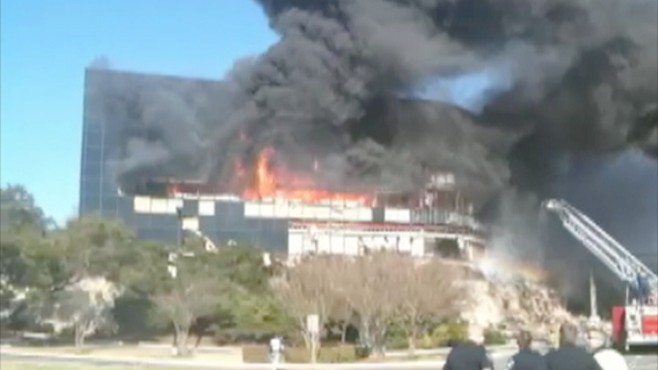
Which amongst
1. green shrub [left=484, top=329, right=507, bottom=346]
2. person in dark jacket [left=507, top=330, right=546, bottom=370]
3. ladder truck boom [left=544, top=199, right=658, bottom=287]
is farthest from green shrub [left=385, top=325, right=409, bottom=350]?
person in dark jacket [left=507, top=330, right=546, bottom=370]

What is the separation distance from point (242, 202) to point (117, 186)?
1261cm

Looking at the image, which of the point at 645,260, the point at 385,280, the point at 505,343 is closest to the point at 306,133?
the point at 385,280

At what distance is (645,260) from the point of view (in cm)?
7819

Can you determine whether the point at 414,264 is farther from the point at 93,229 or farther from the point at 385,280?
the point at 93,229

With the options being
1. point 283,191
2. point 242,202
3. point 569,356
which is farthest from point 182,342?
point 569,356

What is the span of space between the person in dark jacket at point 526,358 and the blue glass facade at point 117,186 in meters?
76.1

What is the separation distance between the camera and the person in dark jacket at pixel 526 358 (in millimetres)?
8916

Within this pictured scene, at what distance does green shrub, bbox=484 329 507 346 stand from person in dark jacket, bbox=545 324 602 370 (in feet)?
172

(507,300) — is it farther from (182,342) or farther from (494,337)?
(182,342)

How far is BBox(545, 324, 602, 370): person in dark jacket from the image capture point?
8.50m

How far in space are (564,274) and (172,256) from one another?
30.6 meters

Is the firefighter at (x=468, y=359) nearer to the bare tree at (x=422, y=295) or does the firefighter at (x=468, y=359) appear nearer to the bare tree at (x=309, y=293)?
the bare tree at (x=309, y=293)

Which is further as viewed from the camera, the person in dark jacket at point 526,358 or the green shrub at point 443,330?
the green shrub at point 443,330

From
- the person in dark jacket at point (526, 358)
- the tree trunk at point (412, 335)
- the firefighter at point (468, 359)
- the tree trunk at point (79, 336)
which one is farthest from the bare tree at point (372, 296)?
the person in dark jacket at point (526, 358)
